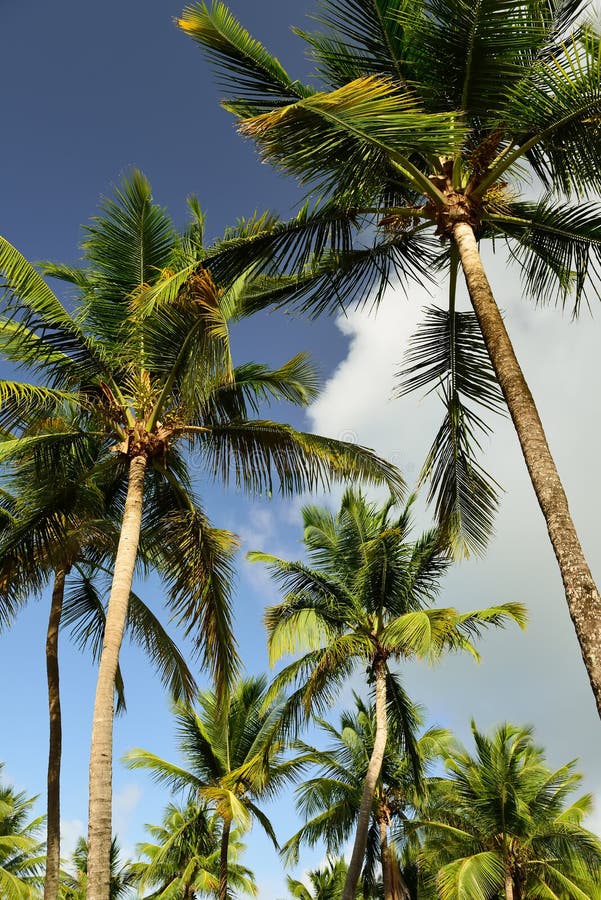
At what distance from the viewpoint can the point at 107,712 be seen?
7281 mm

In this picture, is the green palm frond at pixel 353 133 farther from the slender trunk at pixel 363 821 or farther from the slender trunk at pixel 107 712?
the slender trunk at pixel 363 821

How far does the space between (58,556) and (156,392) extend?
2.84 metres

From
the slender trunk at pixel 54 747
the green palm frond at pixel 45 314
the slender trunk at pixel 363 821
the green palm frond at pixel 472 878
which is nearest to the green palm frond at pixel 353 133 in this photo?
the green palm frond at pixel 45 314

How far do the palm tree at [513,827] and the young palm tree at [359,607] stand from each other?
5.63m

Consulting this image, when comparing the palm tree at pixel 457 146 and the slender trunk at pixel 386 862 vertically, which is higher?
the palm tree at pixel 457 146

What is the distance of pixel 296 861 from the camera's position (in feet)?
66.4

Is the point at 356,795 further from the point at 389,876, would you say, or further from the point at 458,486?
the point at 458,486

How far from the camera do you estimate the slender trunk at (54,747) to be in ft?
36.9

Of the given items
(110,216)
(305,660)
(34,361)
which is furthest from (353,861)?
(110,216)

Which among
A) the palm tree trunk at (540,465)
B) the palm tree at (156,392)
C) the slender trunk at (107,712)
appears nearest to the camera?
the palm tree trunk at (540,465)

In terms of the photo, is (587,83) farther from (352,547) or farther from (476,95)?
(352,547)

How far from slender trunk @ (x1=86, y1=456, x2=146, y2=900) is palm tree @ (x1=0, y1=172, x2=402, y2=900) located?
17 millimetres

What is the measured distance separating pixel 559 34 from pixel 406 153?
1727 mm

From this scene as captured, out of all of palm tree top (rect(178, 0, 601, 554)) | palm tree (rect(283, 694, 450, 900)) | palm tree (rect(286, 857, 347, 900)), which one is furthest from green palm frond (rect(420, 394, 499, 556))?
palm tree (rect(286, 857, 347, 900))
